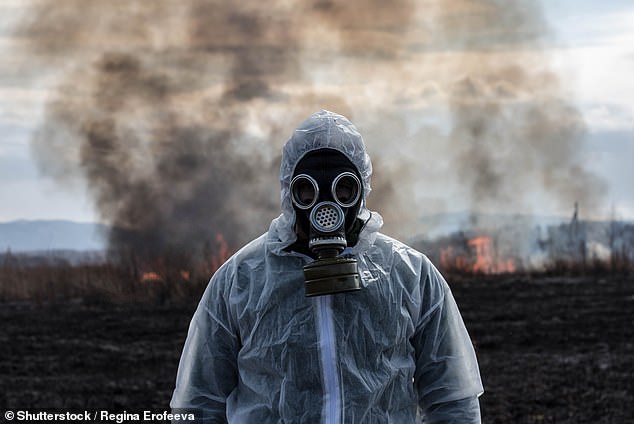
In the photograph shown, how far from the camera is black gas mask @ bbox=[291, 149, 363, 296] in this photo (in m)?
3.33

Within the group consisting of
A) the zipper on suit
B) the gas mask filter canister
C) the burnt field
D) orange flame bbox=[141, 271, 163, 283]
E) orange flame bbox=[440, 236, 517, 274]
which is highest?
orange flame bbox=[440, 236, 517, 274]

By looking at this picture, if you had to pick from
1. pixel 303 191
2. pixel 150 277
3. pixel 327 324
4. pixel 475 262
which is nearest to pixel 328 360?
pixel 327 324

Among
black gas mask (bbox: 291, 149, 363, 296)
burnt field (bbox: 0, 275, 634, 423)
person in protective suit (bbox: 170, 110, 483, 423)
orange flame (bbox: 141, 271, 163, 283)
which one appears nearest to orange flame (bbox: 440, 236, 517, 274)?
burnt field (bbox: 0, 275, 634, 423)

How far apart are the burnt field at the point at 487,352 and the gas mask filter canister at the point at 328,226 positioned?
258 inches

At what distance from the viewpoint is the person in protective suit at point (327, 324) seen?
135 inches

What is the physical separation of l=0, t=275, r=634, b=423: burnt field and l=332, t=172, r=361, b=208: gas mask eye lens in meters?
6.55

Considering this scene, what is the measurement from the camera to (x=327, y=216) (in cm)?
342

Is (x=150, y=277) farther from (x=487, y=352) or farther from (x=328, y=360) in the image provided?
(x=328, y=360)

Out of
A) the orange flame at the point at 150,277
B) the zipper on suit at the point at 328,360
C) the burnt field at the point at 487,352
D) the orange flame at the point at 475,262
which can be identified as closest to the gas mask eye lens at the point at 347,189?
the zipper on suit at the point at 328,360

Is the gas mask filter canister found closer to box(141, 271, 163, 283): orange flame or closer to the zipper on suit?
the zipper on suit

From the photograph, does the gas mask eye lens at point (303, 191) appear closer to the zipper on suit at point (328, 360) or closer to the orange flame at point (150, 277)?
the zipper on suit at point (328, 360)

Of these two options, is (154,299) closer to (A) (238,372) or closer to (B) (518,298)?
(B) (518,298)

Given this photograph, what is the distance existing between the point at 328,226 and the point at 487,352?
1029 cm

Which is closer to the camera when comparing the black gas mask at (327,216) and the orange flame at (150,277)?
the black gas mask at (327,216)
